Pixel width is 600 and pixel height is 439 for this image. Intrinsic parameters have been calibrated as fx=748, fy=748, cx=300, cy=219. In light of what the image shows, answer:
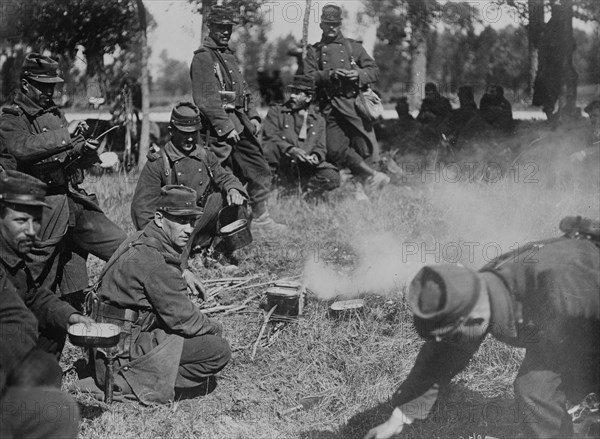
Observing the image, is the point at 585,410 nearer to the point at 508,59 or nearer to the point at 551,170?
the point at 551,170

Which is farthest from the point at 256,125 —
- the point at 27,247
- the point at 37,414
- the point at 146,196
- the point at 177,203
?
the point at 37,414

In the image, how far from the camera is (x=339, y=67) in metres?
9.88

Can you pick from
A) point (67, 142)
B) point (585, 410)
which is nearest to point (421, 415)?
point (585, 410)

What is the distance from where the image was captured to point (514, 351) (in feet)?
19.0

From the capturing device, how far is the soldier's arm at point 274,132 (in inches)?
388

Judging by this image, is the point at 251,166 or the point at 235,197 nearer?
the point at 235,197

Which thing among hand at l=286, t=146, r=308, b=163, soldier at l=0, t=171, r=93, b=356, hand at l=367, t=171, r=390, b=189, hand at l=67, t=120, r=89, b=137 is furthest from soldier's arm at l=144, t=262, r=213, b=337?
hand at l=367, t=171, r=390, b=189

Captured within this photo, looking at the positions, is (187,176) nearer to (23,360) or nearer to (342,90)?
(23,360)

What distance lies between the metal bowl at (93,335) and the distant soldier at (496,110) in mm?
9042

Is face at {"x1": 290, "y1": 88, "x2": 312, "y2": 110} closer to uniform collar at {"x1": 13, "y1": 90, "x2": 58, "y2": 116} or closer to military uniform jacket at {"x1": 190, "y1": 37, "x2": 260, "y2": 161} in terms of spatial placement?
military uniform jacket at {"x1": 190, "y1": 37, "x2": 260, "y2": 161}

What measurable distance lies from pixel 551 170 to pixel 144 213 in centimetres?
571

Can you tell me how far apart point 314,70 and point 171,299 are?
5.73 meters

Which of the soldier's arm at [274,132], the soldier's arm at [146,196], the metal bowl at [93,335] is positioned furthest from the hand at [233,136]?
the metal bowl at [93,335]

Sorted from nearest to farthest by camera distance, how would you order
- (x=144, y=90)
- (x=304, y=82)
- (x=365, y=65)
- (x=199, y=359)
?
1. (x=199, y=359)
2. (x=304, y=82)
3. (x=365, y=65)
4. (x=144, y=90)
